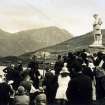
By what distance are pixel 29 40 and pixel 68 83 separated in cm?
14481

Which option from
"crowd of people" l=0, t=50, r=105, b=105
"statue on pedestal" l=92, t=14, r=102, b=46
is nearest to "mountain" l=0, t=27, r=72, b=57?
"statue on pedestal" l=92, t=14, r=102, b=46

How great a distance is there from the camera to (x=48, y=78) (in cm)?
2192

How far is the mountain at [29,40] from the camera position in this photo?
142250 millimetres

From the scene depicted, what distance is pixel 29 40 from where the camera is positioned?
16388cm

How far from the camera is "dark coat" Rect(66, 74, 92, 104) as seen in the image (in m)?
18.5

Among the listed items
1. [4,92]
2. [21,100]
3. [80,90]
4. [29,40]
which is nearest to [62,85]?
[4,92]

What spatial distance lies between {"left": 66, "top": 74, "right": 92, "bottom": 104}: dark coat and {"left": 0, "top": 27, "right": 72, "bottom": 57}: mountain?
382ft

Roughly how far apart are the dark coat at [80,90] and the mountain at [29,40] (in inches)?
4579

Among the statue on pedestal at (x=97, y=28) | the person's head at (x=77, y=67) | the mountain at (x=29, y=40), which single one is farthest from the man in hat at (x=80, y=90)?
the mountain at (x=29, y=40)

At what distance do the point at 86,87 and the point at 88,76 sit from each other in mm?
881

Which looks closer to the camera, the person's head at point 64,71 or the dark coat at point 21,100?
the dark coat at point 21,100

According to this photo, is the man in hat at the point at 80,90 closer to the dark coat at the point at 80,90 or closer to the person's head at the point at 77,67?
the dark coat at the point at 80,90

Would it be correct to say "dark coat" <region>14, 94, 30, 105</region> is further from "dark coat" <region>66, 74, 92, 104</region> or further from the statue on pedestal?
the statue on pedestal

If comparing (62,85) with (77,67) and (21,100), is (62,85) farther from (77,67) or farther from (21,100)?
(21,100)
